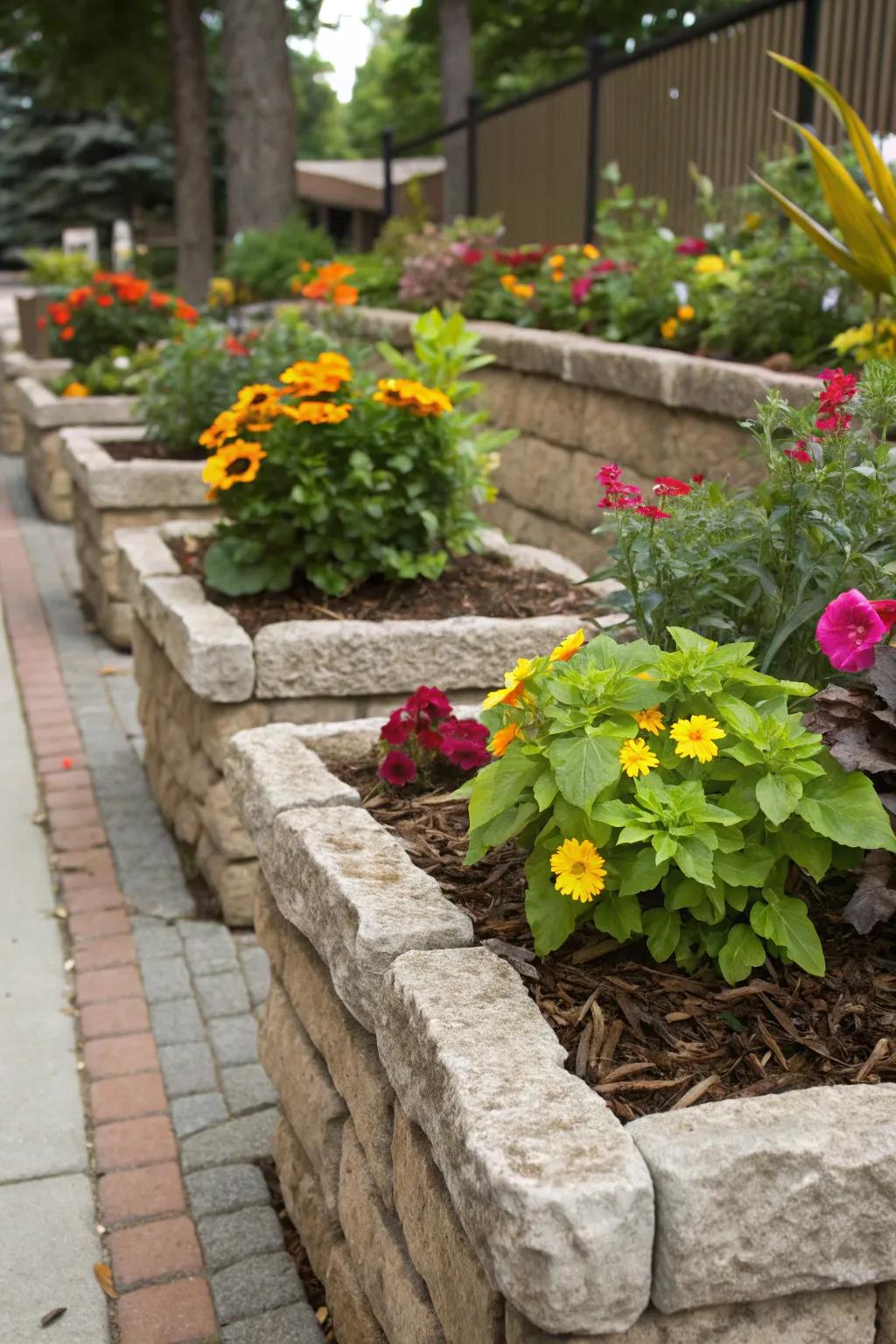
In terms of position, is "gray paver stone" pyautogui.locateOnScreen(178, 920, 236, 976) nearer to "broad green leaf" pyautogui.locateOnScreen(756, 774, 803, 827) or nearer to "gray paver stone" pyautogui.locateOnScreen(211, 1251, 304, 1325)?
"gray paver stone" pyautogui.locateOnScreen(211, 1251, 304, 1325)

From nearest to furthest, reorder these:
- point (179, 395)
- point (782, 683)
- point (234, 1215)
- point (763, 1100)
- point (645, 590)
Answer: point (763, 1100)
point (782, 683)
point (645, 590)
point (234, 1215)
point (179, 395)

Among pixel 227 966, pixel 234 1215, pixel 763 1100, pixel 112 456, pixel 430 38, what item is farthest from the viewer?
pixel 430 38

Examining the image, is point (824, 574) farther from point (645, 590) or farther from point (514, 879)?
point (514, 879)

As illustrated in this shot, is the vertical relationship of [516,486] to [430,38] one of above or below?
below

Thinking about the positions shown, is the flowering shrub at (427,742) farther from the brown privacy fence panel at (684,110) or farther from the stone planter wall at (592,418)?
the brown privacy fence panel at (684,110)

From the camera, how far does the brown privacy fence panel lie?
636cm

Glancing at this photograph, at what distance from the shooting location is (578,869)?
6.74 feet

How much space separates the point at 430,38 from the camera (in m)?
23.2

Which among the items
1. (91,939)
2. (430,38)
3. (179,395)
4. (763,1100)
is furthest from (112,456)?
(430,38)

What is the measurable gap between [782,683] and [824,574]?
33cm

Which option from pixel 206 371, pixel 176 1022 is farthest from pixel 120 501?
pixel 176 1022

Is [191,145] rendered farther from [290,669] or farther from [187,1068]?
[187,1068]

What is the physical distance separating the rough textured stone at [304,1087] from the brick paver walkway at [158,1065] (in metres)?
0.27

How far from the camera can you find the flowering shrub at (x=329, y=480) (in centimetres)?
412
